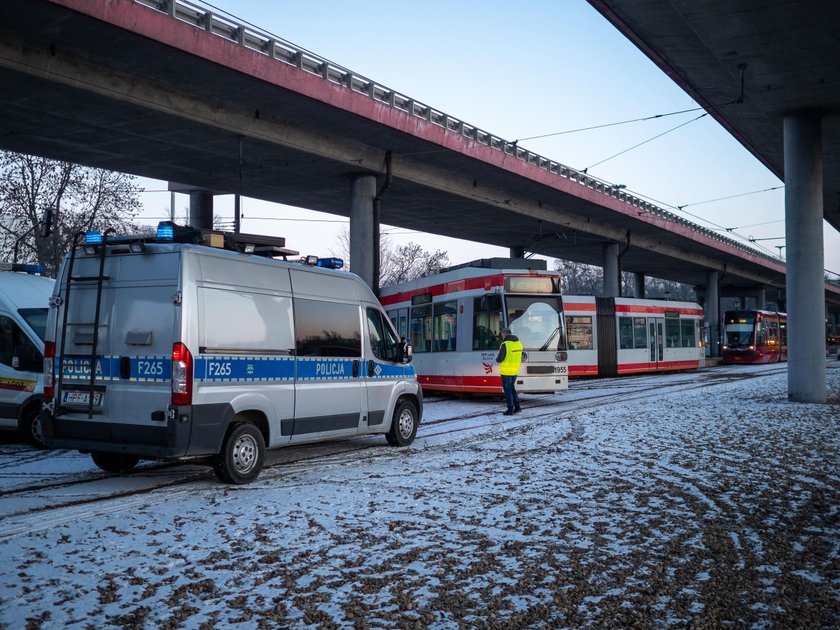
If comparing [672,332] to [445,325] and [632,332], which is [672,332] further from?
[445,325]

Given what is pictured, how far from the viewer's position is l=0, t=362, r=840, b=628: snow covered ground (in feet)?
15.2

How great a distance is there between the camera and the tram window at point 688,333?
1469 inches

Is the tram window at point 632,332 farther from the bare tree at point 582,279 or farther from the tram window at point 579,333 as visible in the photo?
the bare tree at point 582,279

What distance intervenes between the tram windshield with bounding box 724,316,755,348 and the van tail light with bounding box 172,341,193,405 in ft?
144

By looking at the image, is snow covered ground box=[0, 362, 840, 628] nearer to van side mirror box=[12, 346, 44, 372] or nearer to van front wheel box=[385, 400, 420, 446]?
van front wheel box=[385, 400, 420, 446]

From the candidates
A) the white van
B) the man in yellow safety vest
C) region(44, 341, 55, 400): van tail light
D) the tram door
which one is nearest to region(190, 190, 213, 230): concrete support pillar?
the tram door

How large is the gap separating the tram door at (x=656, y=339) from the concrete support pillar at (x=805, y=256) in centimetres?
1495

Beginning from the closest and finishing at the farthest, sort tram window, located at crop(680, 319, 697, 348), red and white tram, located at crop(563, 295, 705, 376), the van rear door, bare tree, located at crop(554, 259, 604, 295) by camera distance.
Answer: the van rear door
red and white tram, located at crop(563, 295, 705, 376)
tram window, located at crop(680, 319, 697, 348)
bare tree, located at crop(554, 259, 604, 295)

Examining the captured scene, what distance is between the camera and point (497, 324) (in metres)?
19.5

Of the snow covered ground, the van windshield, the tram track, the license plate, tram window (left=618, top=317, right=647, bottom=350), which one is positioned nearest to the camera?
the snow covered ground

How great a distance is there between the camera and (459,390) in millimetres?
20578

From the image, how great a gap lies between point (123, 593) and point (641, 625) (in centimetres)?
312

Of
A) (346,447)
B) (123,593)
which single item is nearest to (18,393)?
(346,447)

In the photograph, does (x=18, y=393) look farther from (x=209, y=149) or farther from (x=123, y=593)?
(x=209, y=149)
